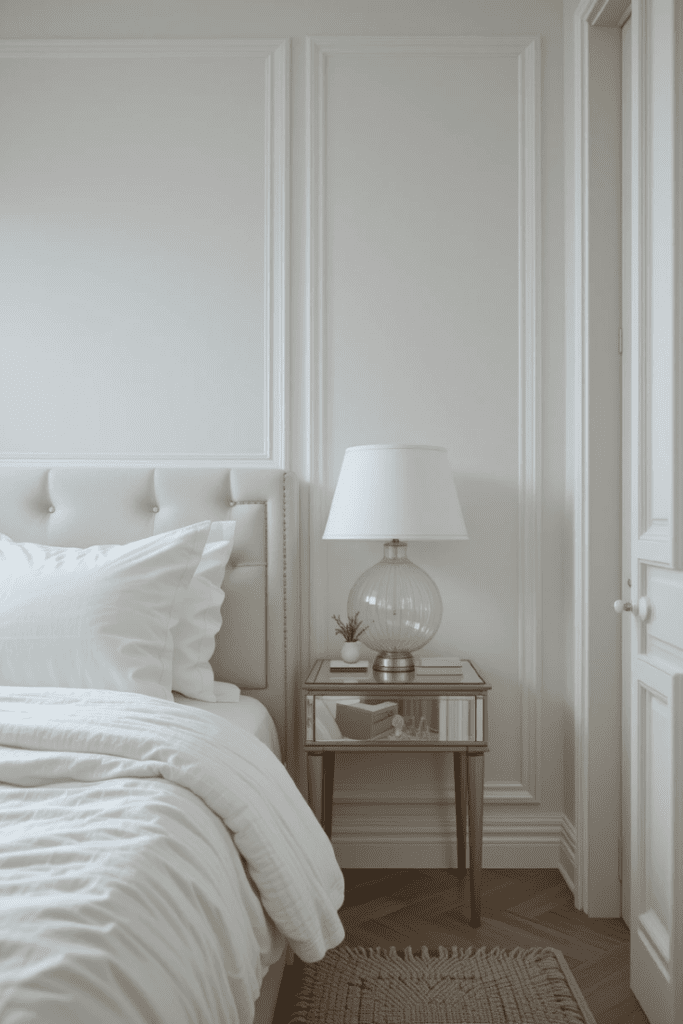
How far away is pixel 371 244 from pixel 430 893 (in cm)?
203

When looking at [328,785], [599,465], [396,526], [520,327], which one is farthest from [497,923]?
[520,327]

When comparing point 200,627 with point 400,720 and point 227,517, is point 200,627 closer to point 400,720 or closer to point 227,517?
point 227,517

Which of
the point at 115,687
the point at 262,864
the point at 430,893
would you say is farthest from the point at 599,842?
the point at 115,687

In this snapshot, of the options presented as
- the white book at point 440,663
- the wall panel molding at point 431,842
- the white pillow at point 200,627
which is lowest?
the wall panel molding at point 431,842

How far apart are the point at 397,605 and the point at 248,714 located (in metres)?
0.52

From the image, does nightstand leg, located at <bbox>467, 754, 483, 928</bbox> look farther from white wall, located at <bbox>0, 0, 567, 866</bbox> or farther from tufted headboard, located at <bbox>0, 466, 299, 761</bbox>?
tufted headboard, located at <bbox>0, 466, 299, 761</bbox>

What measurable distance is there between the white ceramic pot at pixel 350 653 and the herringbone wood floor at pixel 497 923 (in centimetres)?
69

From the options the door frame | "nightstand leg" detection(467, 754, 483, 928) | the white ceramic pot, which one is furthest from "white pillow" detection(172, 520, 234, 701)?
the door frame

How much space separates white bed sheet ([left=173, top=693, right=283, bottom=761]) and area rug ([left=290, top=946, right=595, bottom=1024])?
54cm

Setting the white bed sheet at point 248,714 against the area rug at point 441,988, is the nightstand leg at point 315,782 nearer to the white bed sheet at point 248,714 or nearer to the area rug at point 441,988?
the white bed sheet at point 248,714

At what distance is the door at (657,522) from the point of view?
1.57 meters

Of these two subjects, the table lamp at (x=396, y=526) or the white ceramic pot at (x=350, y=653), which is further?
the white ceramic pot at (x=350, y=653)

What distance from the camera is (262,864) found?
1363 millimetres

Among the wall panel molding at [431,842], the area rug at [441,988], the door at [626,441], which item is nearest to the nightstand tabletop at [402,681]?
the door at [626,441]
